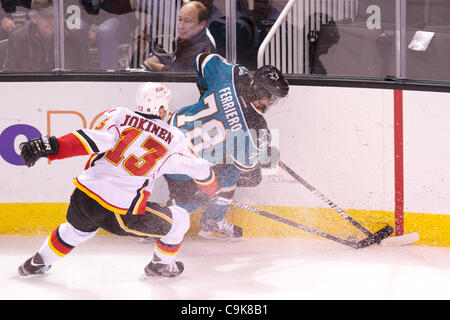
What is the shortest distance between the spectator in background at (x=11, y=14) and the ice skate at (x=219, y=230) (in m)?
1.45

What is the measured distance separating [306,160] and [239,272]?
0.82 meters

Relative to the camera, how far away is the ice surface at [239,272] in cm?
307

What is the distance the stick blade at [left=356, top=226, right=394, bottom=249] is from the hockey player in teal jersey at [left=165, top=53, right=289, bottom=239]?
645 millimetres

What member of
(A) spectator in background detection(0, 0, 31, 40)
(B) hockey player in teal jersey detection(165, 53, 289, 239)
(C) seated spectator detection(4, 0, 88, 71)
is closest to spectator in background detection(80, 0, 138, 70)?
(C) seated spectator detection(4, 0, 88, 71)

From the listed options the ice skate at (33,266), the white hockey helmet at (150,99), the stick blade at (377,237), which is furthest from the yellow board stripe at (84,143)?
the stick blade at (377,237)

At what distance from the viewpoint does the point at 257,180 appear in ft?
12.9

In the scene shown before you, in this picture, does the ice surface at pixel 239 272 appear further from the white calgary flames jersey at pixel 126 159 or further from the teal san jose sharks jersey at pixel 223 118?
the teal san jose sharks jersey at pixel 223 118

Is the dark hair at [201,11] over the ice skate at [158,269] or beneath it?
over

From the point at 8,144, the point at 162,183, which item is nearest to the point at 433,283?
the point at 162,183

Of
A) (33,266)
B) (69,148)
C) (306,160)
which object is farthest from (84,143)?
(306,160)

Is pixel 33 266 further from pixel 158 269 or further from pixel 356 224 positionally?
pixel 356 224

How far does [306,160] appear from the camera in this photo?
394 cm
